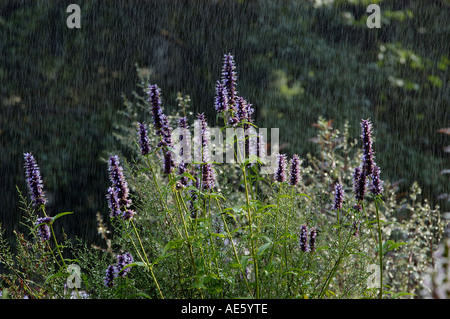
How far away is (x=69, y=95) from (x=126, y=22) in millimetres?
1009

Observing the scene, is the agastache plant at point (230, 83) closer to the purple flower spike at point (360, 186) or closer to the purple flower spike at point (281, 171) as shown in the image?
the purple flower spike at point (281, 171)

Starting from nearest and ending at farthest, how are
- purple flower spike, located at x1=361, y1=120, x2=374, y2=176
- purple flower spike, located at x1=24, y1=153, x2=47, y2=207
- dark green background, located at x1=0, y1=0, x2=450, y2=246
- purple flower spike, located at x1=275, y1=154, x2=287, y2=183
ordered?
purple flower spike, located at x1=361, y1=120, x2=374, y2=176 → purple flower spike, located at x1=24, y1=153, x2=47, y2=207 → purple flower spike, located at x1=275, y1=154, x2=287, y2=183 → dark green background, located at x1=0, y1=0, x2=450, y2=246

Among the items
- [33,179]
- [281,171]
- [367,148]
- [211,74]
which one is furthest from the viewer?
[211,74]

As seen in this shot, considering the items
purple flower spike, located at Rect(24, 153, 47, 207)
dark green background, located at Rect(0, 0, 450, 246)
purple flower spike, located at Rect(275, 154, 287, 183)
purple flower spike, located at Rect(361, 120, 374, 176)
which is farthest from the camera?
dark green background, located at Rect(0, 0, 450, 246)

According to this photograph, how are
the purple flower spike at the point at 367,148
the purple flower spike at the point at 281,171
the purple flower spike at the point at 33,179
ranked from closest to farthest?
the purple flower spike at the point at 367,148 < the purple flower spike at the point at 33,179 < the purple flower spike at the point at 281,171

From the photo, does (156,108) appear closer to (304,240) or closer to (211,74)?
(304,240)

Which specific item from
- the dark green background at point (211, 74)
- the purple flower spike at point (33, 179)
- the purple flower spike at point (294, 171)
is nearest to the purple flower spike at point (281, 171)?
the purple flower spike at point (294, 171)

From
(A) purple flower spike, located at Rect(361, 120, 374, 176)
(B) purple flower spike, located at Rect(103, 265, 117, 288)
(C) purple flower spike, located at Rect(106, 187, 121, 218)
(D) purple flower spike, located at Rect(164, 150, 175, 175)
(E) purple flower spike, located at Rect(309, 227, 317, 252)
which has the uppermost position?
(A) purple flower spike, located at Rect(361, 120, 374, 176)

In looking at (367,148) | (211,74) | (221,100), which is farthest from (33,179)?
(211,74)

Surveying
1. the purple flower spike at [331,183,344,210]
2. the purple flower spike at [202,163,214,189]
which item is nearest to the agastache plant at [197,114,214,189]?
the purple flower spike at [202,163,214,189]

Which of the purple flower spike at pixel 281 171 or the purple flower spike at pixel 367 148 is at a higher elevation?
the purple flower spike at pixel 367 148

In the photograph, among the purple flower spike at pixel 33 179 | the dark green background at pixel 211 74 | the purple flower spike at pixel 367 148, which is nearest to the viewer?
the purple flower spike at pixel 367 148

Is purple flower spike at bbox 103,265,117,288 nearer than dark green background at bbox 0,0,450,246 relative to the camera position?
Yes

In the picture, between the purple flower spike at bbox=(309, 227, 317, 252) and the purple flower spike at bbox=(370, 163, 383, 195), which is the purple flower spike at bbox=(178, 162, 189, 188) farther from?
the purple flower spike at bbox=(370, 163, 383, 195)
